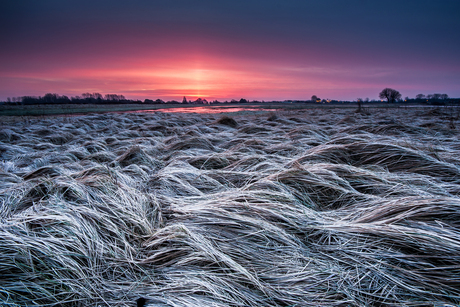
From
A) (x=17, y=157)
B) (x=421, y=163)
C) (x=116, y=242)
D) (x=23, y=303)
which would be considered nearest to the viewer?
(x=23, y=303)

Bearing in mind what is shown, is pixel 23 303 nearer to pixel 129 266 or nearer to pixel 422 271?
pixel 129 266

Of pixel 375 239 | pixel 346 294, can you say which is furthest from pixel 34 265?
pixel 375 239

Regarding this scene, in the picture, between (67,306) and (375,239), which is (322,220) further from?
(67,306)

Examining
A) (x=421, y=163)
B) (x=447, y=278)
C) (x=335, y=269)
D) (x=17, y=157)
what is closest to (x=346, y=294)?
(x=335, y=269)

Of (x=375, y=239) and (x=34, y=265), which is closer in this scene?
(x=34, y=265)

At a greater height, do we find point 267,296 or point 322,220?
point 322,220

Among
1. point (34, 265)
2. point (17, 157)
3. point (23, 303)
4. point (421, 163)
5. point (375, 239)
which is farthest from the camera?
point (17, 157)

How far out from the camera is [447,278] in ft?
3.09

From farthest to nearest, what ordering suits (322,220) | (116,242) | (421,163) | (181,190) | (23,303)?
(421,163) < (181,190) < (322,220) < (116,242) < (23,303)

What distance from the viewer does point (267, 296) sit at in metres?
0.96

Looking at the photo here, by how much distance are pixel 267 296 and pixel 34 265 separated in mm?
1117

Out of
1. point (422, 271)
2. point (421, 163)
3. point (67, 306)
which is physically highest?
point (421, 163)

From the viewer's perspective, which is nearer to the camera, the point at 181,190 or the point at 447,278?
the point at 447,278

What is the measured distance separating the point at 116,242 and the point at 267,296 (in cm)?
91
